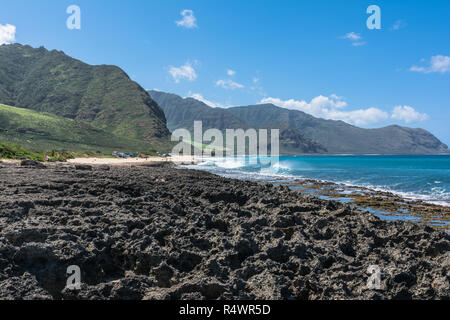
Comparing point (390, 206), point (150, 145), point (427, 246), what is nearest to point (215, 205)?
point (427, 246)

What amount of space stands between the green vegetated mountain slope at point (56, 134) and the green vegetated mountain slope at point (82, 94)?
19.5 metres

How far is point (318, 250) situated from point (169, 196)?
29.9 ft

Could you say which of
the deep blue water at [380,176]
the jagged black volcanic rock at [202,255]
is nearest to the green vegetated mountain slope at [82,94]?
the deep blue water at [380,176]

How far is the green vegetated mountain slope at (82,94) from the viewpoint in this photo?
145 metres

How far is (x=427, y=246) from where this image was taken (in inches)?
375

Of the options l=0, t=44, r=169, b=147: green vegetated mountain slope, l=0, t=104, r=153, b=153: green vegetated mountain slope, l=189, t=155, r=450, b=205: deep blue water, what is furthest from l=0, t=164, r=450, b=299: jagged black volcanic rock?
l=0, t=44, r=169, b=147: green vegetated mountain slope

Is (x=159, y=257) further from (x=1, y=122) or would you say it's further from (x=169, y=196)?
(x=1, y=122)

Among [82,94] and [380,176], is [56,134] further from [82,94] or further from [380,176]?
[380,176]

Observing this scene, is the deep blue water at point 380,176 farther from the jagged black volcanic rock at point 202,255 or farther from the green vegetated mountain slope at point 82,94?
the green vegetated mountain slope at point 82,94

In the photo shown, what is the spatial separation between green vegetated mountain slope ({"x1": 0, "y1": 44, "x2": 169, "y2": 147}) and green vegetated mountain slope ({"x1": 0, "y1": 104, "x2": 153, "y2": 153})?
1954 cm

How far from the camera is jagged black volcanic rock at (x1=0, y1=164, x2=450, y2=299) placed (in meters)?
6.54

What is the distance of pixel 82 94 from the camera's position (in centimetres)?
16325

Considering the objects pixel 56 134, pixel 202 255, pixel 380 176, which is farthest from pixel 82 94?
Result: pixel 202 255
